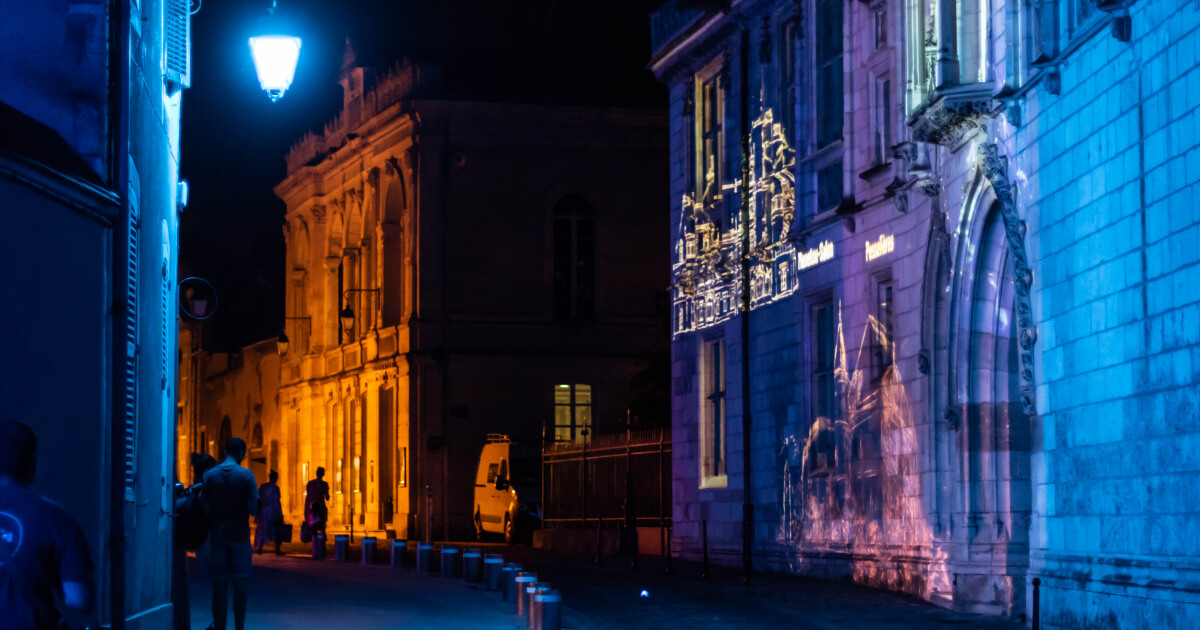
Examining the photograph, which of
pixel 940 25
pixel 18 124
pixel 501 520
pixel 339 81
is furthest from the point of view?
pixel 339 81

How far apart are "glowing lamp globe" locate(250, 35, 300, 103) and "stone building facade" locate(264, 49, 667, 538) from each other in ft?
105

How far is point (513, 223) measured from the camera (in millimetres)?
50500

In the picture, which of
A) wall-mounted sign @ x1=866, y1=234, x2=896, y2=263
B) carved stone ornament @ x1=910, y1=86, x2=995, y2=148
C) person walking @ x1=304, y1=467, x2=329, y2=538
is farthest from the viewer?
person walking @ x1=304, y1=467, x2=329, y2=538

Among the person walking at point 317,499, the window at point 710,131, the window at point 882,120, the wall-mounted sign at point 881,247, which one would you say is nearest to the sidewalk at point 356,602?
the wall-mounted sign at point 881,247

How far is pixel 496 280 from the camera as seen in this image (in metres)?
50.5

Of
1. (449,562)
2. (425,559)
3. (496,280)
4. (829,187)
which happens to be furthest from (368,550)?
(496,280)

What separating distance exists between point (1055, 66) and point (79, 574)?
11707 millimetres

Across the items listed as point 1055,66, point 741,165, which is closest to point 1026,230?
point 1055,66

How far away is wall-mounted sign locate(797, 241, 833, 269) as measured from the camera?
1008 inches

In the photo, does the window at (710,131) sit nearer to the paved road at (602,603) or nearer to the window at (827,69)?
the window at (827,69)

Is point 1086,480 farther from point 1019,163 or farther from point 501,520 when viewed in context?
point 501,520

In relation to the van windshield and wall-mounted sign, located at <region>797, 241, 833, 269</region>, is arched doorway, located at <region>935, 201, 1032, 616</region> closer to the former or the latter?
wall-mounted sign, located at <region>797, 241, 833, 269</region>

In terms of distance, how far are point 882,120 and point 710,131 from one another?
26.1ft

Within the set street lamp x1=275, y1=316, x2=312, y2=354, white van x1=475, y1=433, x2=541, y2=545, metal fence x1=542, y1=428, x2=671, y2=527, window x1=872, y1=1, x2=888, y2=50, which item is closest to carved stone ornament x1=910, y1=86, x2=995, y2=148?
window x1=872, y1=1, x2=888, y2=50
